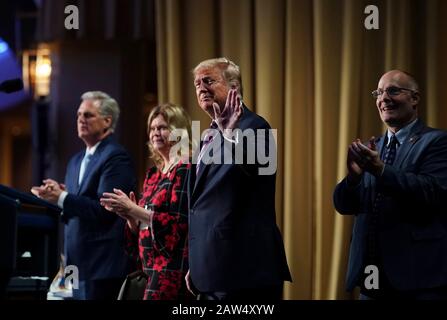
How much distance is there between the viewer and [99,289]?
378 centimetres

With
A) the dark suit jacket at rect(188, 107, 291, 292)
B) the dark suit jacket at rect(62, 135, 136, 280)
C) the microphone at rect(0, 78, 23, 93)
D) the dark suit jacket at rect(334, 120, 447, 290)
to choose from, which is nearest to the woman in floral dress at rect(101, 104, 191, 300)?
the dark suit jacket at rect(62, 135, 136, 280)

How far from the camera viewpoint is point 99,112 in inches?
157

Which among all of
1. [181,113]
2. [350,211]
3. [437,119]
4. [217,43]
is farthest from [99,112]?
[437,119]

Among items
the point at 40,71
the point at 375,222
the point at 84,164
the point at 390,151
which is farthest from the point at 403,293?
the point at 40,71

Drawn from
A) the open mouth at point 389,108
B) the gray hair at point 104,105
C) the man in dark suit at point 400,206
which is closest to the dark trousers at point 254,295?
the man in dark suit at point 400,206

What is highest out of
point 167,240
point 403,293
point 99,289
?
point 167,240

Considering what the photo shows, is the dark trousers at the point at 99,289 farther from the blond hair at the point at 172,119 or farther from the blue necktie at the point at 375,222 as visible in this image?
the blue necktie at the point at 375,222

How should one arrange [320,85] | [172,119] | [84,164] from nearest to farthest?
1. [172,119]
2. [84,164]
3. [320,85]

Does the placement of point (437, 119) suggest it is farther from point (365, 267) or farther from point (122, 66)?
point (122, 66)

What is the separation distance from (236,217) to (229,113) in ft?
1.27

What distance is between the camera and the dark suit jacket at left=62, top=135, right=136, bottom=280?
3750mm

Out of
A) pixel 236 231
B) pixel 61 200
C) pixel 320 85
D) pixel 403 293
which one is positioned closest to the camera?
pixel 236 231

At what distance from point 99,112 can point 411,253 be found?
70.2 inches

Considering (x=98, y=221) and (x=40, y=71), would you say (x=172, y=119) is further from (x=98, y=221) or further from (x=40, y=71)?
(x=40, y=71)
